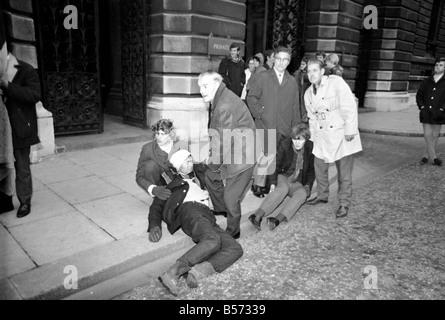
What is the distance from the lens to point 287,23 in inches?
487

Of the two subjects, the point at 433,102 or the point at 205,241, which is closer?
the point at 205,241

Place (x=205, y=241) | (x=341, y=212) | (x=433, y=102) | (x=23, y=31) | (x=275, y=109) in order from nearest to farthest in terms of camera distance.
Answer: (x=205, y=241)
(x=341, y=212)
(x=275, y=109)
(x=23, y=31)
(x=433, y=102)

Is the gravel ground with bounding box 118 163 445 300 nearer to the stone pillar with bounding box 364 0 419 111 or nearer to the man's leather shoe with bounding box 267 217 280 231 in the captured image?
the man's leather shoe with bounding box 267 217 280 231

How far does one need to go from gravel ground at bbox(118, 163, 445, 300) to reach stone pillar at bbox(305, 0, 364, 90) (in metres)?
8.97

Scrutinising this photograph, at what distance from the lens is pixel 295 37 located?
12.6 meters

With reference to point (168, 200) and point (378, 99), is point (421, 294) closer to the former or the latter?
point (168, 200)

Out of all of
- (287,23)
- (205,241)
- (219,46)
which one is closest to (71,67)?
(219,46)

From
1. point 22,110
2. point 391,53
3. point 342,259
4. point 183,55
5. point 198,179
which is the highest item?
point 391,53

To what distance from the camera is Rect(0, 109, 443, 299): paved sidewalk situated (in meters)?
3.02

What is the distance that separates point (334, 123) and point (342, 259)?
1779 millimetres

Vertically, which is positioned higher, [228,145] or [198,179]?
[228,145]

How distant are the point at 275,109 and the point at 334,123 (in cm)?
92

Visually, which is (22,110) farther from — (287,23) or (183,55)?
(287,23)

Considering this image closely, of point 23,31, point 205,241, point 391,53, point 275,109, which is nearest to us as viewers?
point 205,241
